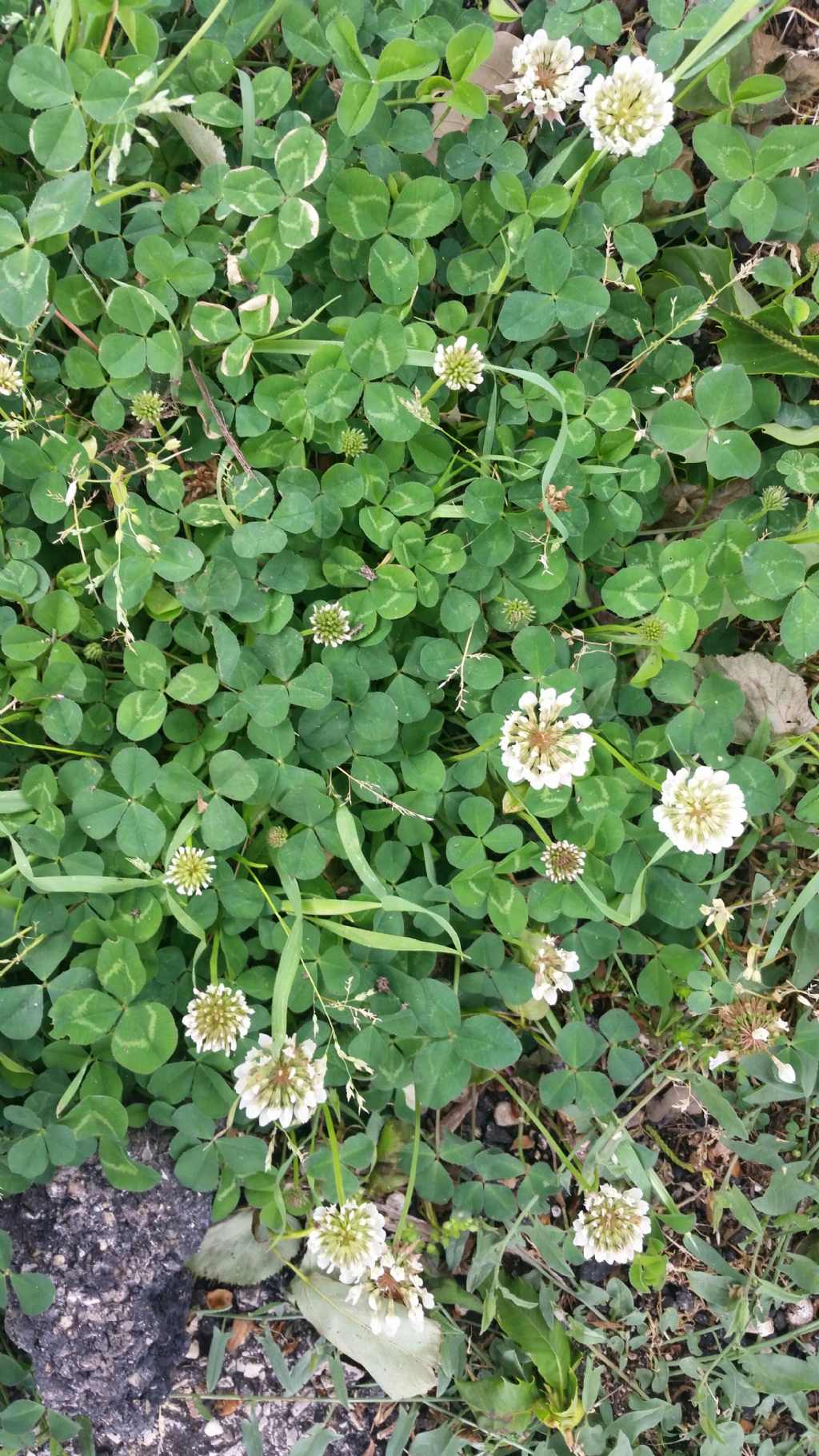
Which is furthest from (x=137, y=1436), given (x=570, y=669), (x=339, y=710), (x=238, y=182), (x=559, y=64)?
(x=559, y=64)

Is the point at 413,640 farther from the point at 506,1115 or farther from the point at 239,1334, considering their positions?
the point at 239,1334

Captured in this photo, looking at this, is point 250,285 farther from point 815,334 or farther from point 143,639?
point 815,334

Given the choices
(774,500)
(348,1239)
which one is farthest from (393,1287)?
(774,500)

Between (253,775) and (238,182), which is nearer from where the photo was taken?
(238,182)

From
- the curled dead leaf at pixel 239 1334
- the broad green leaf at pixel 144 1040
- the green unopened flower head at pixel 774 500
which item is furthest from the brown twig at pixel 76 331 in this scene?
the curled dead leaf at pixel 239 1334

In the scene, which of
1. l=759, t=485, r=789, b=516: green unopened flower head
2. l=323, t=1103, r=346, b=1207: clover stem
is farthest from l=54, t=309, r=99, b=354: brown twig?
l=323, t=1103, r=346, b=1207: clover stem

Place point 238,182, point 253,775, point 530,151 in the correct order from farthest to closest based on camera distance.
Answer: point 530,151, point 253,775, point 238,182
